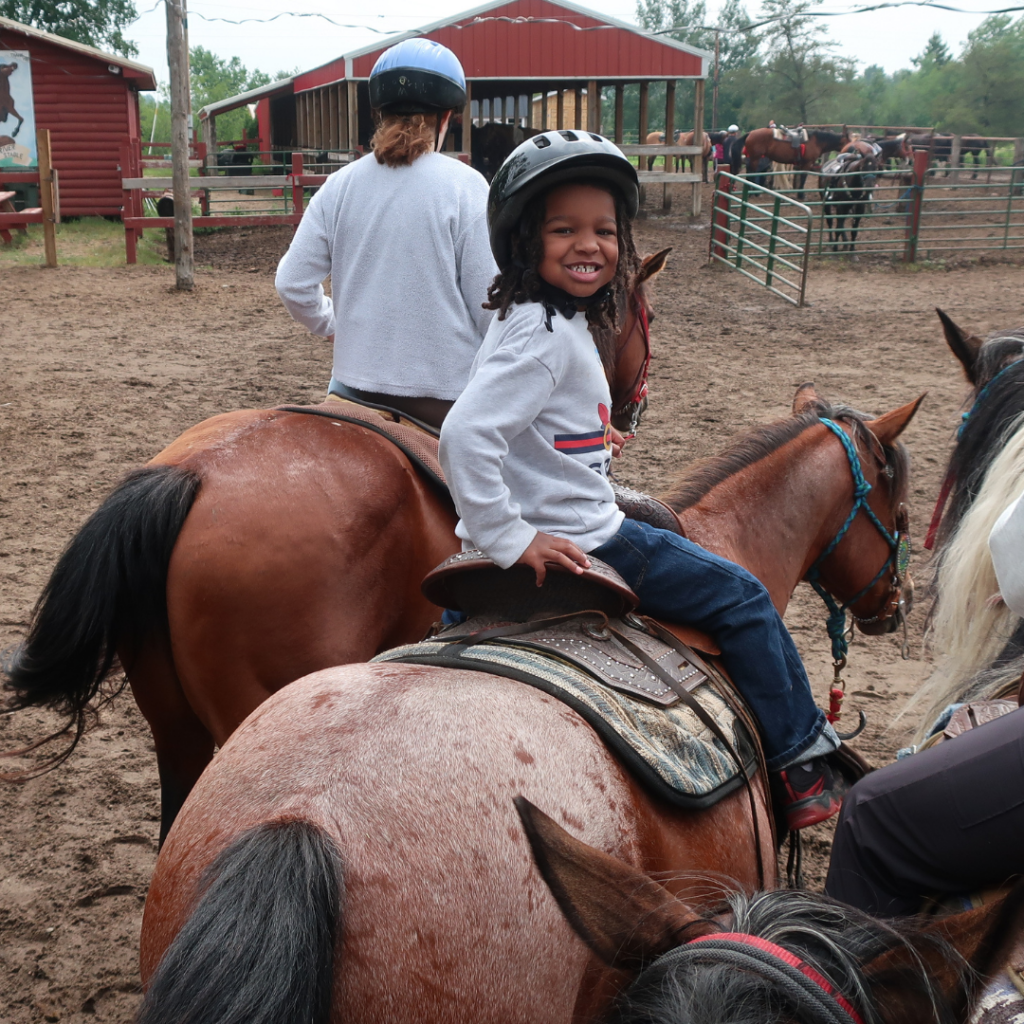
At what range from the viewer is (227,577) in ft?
8.04

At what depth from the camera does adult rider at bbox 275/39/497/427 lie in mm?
2998

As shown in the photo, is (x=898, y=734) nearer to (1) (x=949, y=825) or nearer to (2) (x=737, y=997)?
(1) (x=949, y=825)

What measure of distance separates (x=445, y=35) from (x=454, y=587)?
2191 cm

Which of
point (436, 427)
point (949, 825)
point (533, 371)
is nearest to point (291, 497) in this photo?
point (436, 427)

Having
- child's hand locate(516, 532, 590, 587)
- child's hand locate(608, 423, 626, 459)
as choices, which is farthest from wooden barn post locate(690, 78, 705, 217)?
child's hand locate(516, 532, 590, 587)

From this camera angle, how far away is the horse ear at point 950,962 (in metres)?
1.03

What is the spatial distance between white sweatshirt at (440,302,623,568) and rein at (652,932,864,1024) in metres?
0.89

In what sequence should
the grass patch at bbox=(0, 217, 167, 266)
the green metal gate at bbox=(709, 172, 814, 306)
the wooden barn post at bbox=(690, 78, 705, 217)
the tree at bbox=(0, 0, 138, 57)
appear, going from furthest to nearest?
the tree at bbox=(0, 0, 138, 57) < the wooden barn post at bbox=(690, 78, 705, 217) < the grass patch at bbox=(0, 217, 167, 266) < the green metal gate at bbox=(709, 172, 814, 306)

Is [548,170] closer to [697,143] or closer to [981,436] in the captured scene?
[981,436]

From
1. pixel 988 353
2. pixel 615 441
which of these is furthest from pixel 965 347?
pixel 615 441

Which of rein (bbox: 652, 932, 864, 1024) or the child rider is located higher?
the child rider

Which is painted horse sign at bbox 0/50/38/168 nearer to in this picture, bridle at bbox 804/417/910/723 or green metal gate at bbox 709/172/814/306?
green metal gate at bbox 709/172/814/306

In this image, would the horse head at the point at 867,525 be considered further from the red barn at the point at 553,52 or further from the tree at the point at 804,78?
the tree at the point at 804,78

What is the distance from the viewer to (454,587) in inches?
79.1
